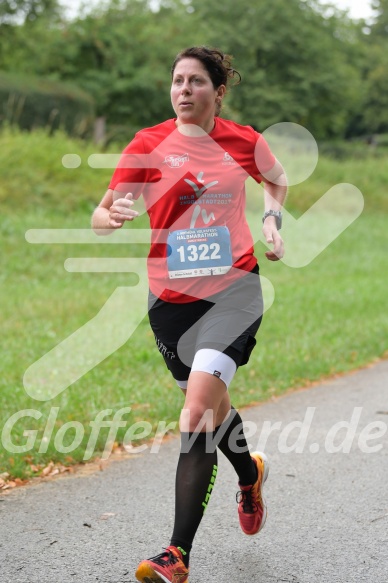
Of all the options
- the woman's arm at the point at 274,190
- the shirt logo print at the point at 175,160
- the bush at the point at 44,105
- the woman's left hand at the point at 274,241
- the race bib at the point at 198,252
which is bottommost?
the bush at the point at 44,105

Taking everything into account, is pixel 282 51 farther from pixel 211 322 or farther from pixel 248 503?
pixel 211 322

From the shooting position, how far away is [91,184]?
55.1 ft

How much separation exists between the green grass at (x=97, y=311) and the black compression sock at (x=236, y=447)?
1615 millimetres

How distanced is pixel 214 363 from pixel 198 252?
47 cm

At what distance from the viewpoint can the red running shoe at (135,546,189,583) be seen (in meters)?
3.24

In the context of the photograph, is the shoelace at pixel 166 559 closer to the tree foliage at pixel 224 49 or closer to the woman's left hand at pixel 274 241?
the woman's left hand at pixel 274 241

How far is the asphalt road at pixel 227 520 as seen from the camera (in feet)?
12.2

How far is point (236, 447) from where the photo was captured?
158 inches

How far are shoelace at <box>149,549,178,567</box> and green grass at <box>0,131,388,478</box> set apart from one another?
6.56ft

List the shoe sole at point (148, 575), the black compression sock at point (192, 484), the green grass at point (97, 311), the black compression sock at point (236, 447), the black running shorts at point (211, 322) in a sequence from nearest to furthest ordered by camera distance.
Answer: the shoe sole at point (148, 575), the black compression sock at point (192, 484), the black running shorts at point (211, 322), the black compression sock at point (236, 447), the green grass at point (97, 311)

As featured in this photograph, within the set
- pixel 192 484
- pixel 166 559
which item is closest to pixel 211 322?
pixel 192 484

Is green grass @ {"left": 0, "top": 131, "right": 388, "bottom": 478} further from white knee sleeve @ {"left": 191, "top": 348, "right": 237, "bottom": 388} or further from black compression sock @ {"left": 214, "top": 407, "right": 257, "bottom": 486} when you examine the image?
white knee sleeve @ {"left": 191, "top": 348, "right": 237, "bottom": 388}

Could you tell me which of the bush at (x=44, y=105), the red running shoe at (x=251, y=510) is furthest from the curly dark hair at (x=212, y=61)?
the bush at (x=44, y=105)

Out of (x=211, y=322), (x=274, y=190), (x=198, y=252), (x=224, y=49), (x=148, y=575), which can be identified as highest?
(x=274, y=190)
